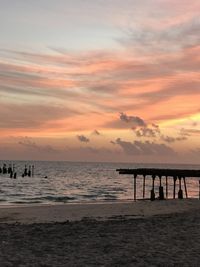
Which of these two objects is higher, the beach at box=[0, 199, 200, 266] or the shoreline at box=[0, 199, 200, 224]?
the beach at box=[0, 199, 200, 266]

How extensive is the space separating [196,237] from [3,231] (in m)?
7.33

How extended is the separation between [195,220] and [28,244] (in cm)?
892

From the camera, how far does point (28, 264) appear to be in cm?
1143

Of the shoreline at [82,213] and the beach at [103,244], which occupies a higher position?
the beach at [103,244]

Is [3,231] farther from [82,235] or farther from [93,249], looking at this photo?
[93,249]

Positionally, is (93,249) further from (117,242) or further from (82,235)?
(82,235)

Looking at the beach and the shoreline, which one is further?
the shoreline

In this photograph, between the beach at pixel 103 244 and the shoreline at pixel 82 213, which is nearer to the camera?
the beach at pixel 103 244

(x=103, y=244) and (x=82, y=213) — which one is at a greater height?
(x=103, y=244)

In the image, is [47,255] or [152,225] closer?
[47,255]

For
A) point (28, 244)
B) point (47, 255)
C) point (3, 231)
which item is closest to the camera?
point (47, 255)

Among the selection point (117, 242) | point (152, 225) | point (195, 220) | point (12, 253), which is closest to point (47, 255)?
point (12, 253)

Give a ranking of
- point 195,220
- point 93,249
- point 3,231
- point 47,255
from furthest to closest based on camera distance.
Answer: point 195,220, point 3,231, point 93,249, point 47,255

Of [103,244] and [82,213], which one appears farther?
[82,213]
